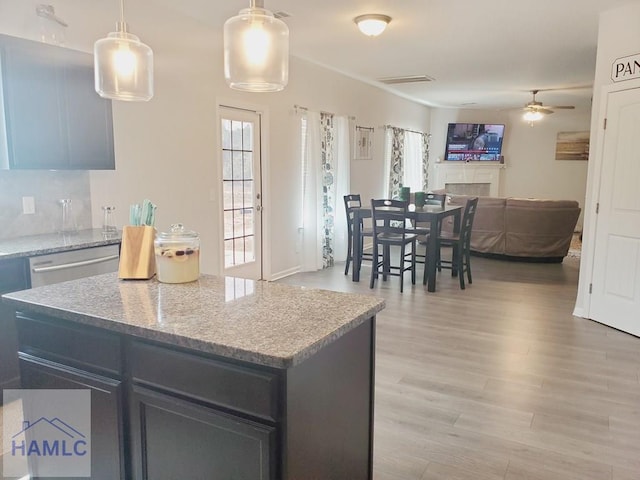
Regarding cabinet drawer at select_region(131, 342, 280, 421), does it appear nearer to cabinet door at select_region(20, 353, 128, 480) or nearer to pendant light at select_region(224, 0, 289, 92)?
cabinet door at select_region(20, 353, 128, 480)

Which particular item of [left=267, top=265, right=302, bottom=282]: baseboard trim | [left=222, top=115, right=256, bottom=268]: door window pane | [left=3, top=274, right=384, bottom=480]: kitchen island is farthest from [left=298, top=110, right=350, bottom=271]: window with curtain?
[left=3, top=274, right=384, bottom=480]: kitchen island

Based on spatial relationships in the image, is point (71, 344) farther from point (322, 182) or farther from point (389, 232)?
point (322, 182)

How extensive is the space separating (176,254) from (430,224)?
3.92 meters

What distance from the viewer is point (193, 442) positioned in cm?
152

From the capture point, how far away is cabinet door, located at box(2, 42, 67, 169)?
297cm

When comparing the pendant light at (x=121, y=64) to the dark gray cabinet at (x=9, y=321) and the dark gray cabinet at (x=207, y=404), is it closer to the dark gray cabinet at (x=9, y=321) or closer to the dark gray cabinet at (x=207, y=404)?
the dark gray cabinet at (x=207, y=404)

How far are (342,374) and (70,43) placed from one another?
324cm

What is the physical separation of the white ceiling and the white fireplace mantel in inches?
118

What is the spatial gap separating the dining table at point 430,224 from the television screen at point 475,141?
530 cm

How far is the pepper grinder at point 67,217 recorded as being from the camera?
3.54 m

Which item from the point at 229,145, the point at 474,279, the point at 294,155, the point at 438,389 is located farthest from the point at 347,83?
the point at 438,389

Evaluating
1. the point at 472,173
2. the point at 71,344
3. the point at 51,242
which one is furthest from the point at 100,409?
the point at 472,173

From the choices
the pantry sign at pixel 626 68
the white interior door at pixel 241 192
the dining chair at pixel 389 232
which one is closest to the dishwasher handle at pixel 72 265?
the white interior door at pixel 241 192

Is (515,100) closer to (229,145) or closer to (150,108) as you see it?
(229,145)
